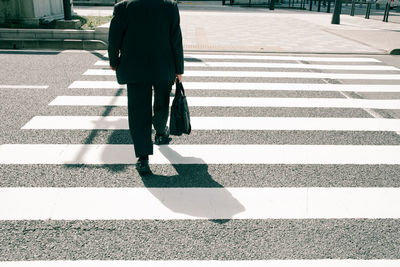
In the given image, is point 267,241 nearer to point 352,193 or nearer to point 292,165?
point 352,193

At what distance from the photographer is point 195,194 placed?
337cm

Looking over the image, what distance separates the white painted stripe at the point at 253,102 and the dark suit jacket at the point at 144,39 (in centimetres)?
250

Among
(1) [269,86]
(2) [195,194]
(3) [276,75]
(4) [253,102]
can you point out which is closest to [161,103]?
(2) [195,194]

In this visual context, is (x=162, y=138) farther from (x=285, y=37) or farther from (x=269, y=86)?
(x=285, y=37)

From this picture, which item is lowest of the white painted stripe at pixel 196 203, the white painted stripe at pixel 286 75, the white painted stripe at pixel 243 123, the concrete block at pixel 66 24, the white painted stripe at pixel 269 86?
the white painted stripe at pixel 196 203

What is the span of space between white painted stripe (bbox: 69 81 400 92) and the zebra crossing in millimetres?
855

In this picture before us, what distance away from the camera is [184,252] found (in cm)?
261

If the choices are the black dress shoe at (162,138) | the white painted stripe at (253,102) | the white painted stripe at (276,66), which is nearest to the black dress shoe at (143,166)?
the black dress shoe at (162,138)

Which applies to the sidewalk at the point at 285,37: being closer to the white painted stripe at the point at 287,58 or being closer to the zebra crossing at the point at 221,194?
the white painted stripe at the point at 287,58

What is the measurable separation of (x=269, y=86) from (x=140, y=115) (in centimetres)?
409

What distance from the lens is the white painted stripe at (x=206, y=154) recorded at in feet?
13.2

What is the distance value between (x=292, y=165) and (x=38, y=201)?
247 centimetres
